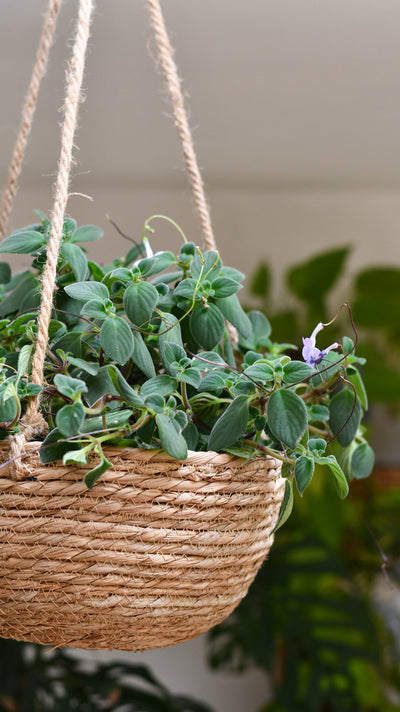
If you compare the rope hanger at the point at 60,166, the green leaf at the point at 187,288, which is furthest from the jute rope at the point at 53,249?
the green leaf at the point at 187,288

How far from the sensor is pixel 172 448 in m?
0.47

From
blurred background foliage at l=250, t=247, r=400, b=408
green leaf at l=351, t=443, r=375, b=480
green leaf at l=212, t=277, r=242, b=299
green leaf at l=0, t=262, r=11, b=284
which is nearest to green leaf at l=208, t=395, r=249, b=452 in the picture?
green leaf at l=212, t=277, r=242, b=299

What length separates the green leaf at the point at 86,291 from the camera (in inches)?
20.8

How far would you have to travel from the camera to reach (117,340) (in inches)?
20.1

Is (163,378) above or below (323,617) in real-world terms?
above

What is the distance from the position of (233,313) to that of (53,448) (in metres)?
0.21

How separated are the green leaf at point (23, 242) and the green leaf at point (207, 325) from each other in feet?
0.51

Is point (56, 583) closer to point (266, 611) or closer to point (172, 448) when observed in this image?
point (172, 448)

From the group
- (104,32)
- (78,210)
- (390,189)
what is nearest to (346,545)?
(390,189)

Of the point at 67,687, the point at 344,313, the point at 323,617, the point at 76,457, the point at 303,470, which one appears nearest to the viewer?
the point at 76,457

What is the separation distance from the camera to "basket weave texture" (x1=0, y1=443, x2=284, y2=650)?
0.49 metres

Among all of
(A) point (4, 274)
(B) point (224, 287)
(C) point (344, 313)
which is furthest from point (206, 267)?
(C) point (344, 313)

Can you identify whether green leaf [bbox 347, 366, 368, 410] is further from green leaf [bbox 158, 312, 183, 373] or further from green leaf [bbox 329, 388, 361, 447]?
green leaf [bbox 158, 312, 183, 373]

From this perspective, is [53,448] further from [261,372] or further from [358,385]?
[358,385]
